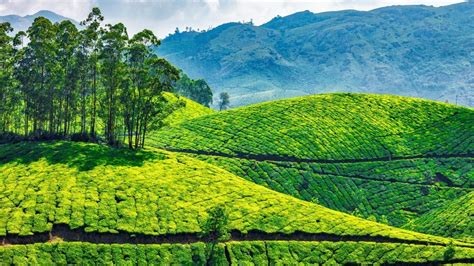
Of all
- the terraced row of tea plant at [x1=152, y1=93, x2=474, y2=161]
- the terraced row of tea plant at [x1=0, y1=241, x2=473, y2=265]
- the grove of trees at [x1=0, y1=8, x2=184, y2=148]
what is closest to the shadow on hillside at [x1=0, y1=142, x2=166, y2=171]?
the grove of trees at [x1=0, y1=8, x2=184, y2=148]

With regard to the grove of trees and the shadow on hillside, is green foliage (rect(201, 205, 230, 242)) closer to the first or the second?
the shadow on hillside

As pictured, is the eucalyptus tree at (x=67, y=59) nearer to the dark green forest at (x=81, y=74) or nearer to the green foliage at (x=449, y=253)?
the dark green forest at (x=81, y=74)

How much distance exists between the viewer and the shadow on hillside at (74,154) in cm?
10462

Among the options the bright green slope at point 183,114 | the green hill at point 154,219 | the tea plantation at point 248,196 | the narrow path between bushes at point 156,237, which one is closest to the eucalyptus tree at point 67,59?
the tea plantation at point 248,196

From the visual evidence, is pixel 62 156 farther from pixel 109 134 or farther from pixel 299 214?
pixel 299 214

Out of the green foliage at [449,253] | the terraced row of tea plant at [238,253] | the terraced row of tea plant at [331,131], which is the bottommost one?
the terraced row of tea plant at [238,253]

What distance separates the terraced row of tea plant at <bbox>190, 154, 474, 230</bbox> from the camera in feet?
397

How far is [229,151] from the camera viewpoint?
135 m

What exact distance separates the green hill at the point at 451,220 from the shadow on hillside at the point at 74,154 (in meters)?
59.3

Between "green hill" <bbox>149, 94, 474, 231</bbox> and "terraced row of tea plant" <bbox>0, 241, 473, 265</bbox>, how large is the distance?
30.5 m

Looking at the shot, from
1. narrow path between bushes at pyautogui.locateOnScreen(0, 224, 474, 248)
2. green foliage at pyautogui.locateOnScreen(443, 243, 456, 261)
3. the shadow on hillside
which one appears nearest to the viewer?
green foliage at pyautogui.locateOnScreen(443, 243, 456, 261)

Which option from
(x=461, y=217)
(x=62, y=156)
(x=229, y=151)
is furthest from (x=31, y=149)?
(x=461, y=217)

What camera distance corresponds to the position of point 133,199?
9362 centimetres

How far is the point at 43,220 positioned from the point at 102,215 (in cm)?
959
